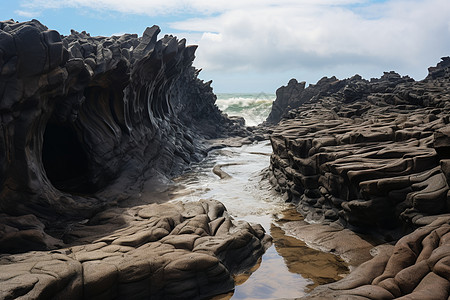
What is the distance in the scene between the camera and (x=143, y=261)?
6.98m

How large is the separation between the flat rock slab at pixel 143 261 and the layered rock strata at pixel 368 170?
2.59 metres

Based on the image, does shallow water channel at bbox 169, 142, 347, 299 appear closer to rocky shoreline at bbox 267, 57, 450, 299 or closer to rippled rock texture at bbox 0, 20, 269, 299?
rippled rock texture at bbox 0, 20, 269, 299

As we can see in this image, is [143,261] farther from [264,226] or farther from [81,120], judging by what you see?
[81,120]

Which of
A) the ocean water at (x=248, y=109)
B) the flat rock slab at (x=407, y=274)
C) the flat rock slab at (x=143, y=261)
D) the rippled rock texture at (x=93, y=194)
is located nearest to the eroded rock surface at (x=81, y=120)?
the rippled rock texture at (x=93, y=194)

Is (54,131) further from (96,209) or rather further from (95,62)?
(96,209)

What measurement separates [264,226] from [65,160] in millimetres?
8816

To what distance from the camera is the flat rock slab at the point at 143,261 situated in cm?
603

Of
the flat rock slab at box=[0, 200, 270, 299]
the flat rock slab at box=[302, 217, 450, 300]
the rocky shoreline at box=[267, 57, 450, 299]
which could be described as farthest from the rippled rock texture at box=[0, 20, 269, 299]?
the rocky shoreline at box=[267, 57, 450, 299]

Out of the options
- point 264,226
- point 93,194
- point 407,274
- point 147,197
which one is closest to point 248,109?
point 147,197

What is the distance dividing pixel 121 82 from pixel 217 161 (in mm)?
11555

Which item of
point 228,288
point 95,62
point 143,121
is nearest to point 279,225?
point 228,288

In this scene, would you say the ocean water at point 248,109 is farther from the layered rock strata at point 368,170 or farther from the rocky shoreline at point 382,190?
the rocky shoreline at point 382,190

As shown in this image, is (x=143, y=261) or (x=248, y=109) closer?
(x=143, y=261)

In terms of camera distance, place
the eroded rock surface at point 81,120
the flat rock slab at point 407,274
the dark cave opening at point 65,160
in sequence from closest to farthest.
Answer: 1. the flat rock slab at point 407,274
2. the eroded rock surface at point 81,120
3. the dark cave opening at point 65,160
